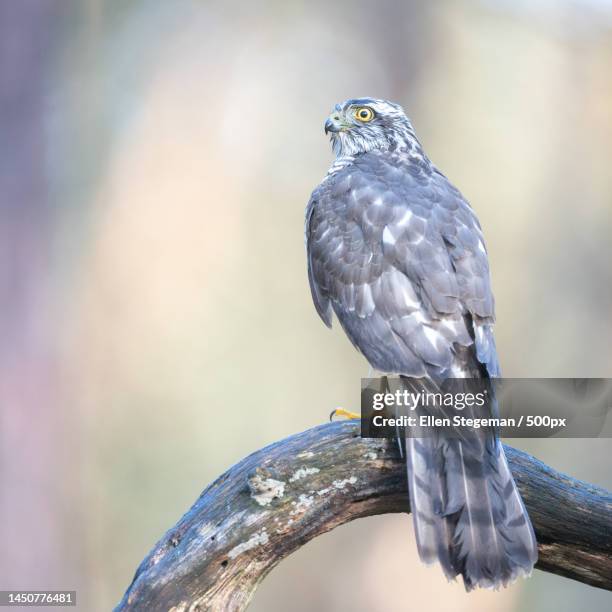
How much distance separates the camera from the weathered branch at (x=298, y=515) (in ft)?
9.46

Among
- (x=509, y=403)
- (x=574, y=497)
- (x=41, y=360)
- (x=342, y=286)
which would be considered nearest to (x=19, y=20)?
(x=41, y=360)

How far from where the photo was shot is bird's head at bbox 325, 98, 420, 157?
4.18 m

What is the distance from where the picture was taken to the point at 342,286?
342 cm

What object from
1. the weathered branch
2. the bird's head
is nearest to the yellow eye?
the bird's head

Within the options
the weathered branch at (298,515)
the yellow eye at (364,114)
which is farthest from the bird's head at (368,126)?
the weathered branch at (298,515)

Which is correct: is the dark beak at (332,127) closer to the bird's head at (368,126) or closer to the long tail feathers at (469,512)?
the bird's head at (368,126)

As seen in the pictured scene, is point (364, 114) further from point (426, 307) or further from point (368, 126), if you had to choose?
point (426, 307)

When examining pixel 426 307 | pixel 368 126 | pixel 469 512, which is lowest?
pixel 469 512

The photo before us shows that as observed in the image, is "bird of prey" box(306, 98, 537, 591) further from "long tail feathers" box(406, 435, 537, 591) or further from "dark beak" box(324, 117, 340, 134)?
"dark beak" box(324, 117, 340, 134)

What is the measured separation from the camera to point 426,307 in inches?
123

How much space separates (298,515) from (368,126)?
2.18 m

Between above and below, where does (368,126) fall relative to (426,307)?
above

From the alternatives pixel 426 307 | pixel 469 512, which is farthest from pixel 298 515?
pixel 426 307

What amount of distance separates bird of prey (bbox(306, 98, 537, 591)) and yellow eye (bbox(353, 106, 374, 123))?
128mm
